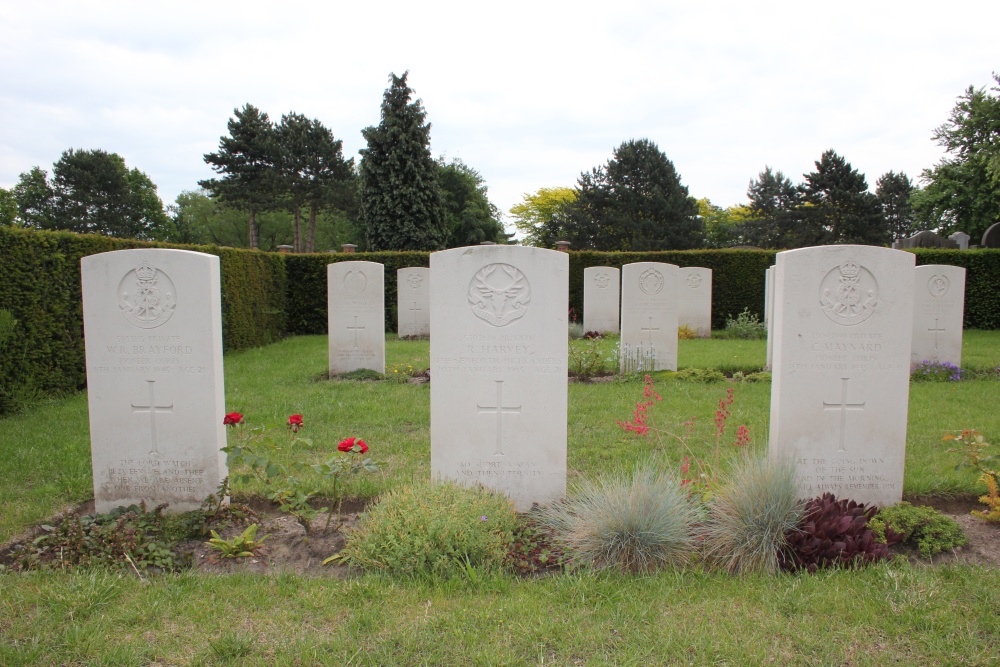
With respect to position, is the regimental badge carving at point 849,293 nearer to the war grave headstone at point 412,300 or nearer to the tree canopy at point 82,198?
the war grave headstone at point 412,300

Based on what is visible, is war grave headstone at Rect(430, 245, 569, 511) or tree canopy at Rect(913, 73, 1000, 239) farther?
tree canopy at Rect(913, 73, 1000, 239)

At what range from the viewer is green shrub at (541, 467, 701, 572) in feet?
10.6

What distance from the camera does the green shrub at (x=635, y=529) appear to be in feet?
10.6

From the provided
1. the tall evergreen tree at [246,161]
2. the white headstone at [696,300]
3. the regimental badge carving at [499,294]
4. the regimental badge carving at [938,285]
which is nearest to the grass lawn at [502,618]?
the regimental badge carving at [499,294]

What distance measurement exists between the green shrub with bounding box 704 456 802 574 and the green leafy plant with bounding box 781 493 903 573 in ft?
0.19

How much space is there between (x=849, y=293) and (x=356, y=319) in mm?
7534

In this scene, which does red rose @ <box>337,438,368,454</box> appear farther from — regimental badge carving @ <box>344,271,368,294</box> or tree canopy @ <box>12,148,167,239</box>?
tree canopy @ <box>12,148,167,239</box>

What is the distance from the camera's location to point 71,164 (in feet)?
111

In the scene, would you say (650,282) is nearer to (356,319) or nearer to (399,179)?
(356,319)

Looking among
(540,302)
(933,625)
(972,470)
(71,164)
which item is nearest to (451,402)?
(540,302)

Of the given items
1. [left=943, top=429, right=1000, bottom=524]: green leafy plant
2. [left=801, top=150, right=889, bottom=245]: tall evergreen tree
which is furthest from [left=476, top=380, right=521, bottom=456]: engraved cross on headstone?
[left=801, top=150, right=889, bottom=245]: tall evergreen tree

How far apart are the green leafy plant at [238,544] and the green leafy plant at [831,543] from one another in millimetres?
2989

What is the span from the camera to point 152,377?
4.12 m

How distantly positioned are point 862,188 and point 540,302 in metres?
39.0
